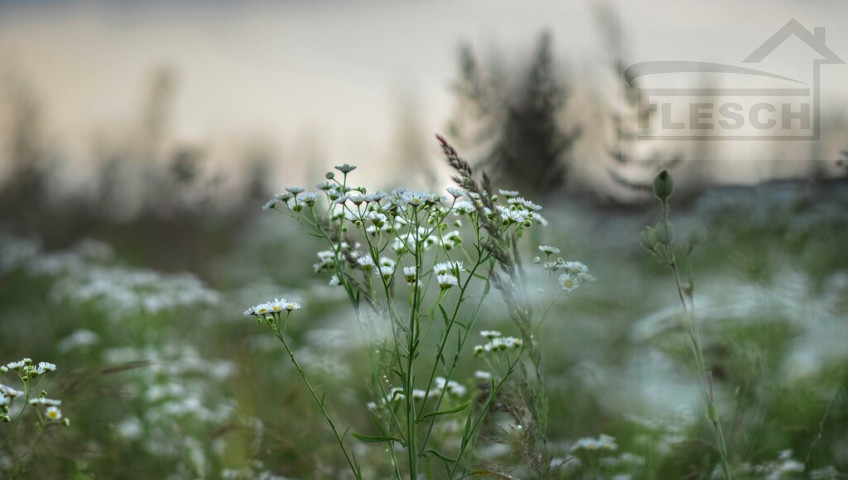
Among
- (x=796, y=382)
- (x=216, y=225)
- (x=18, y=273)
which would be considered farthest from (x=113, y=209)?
(x=796, y=382)

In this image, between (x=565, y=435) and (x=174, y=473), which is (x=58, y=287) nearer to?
(x=174, y=473)

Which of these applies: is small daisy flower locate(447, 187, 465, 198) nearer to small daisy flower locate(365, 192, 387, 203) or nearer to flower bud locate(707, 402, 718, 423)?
small daisy flower locate(365, 192, 387, 203)

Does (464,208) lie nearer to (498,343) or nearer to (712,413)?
(498,343)

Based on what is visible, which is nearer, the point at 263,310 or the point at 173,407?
the point at 263,310

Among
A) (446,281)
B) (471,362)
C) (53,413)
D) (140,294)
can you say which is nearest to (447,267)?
(446,281)

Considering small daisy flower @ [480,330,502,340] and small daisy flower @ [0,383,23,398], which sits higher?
small daisy flower @ [480,330,502,340]

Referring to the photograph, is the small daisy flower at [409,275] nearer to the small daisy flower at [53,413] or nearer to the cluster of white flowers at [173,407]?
the small daisy flower at [53,413]

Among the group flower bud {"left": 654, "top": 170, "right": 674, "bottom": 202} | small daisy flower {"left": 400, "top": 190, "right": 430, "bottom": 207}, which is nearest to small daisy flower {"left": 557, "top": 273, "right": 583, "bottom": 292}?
flower bud {"left": 654, "top": 170, "right": 674, "bottom": 202}
